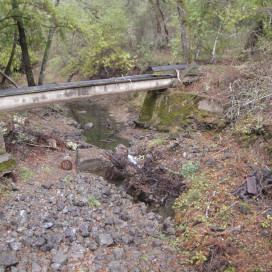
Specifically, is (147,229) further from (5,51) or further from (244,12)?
(5,51)

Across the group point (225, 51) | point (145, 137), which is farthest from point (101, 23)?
point (145, 137)

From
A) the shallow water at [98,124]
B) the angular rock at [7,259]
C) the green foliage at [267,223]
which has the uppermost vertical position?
the angular rock at [7,259]

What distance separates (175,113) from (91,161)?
15.6 ft

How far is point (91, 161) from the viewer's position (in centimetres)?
795

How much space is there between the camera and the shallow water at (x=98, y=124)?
35.6 feet

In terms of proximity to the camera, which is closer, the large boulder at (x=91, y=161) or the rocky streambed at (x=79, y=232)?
the rocky streambed at (x=79, y=232)

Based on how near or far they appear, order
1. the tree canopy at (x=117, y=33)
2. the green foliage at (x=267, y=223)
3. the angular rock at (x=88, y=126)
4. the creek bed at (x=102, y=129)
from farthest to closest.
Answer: the angular rock at (x=88, y=126) → the tree canopy at (x=117, y=33) → the creek bed at (x=102, y=129) → the green foliage at (x=267, y=223)

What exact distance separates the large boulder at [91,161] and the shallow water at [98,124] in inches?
70.0

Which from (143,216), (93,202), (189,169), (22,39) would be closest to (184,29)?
(22,39)

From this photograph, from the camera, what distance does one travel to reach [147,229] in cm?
539

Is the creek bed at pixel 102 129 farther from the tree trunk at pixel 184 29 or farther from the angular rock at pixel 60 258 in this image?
the tree trunk at pixel 184 29

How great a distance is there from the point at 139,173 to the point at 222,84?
18.7ft

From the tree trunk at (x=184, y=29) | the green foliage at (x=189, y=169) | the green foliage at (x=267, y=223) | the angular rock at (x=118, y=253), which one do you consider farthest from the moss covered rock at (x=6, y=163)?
the tree trunk at (x=184, y=29)

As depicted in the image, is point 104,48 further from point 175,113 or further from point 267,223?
point 267,223
